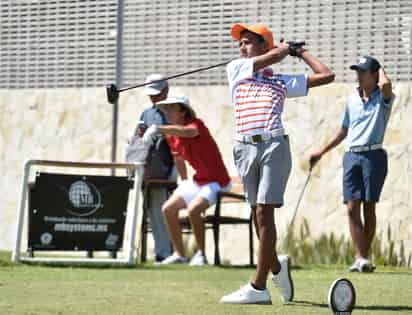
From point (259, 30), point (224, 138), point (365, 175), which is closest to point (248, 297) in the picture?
point (259, 30)

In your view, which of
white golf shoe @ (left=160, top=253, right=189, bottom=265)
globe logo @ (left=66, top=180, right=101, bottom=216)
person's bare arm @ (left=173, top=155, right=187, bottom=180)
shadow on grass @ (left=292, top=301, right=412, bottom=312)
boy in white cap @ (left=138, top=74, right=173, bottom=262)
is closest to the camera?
shadow on grass @ (left=292, top=301, right=412, bottom=312)

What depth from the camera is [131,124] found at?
615 inches

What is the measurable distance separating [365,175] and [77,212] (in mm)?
2535

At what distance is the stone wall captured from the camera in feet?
45.3

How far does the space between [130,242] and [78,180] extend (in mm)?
737

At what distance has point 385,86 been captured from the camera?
11758 millimetres

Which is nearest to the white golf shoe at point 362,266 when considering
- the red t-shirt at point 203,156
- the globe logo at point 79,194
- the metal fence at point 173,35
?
the red t-shirt at point 203,156

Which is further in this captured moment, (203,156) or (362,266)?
(203,156)

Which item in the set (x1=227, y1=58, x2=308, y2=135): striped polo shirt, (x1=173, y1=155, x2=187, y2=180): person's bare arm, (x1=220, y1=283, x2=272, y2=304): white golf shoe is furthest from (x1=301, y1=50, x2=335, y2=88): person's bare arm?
(x1=173, y1=155, x2=187, y2=180): person's bare arm

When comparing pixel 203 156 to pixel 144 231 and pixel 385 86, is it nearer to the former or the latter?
pixel 144 231

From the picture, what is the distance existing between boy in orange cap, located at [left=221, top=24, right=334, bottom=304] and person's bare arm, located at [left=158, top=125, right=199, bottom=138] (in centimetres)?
351

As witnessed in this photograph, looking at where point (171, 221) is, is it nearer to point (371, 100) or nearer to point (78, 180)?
point (78, 180)

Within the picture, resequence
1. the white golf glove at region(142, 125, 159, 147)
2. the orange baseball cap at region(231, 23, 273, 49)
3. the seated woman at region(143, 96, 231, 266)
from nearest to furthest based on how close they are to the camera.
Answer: the orange baseball cap at region(231, 23, 273, 49), the white golf glove at region(142, 125, 159, 147), the seated woman at region(143, 96, 231, 266)

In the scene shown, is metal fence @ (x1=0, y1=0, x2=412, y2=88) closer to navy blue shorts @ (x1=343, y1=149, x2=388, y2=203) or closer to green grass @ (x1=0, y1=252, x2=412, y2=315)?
navy blue shorts @ (x1=343, y1=149, x2=388, y2=203)
